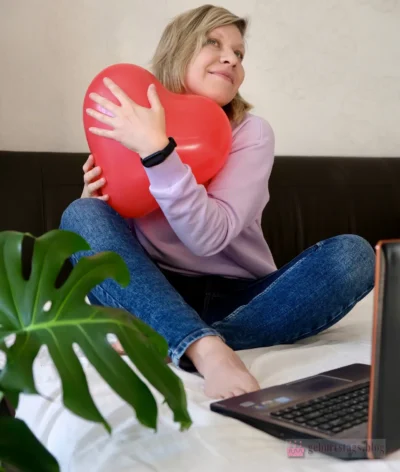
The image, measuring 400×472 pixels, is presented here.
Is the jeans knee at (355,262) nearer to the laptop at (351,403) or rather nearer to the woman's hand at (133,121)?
the laptop at (351,403)

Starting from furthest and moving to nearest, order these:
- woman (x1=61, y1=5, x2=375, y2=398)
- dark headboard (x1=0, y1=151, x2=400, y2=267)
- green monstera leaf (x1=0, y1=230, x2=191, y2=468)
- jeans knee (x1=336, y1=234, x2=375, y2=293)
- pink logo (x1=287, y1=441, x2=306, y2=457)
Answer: dark headboard (x1=0, y1=151, x2=400, y2=267), jeans knee (x1=336, y1=234, x2=375, y2=293), woman (x1=61, y1=5, x2=375, y2=398), pink logo (x1=287, y1=441, x2=306, y2=457), green monstera leaf (x1=0, y1=230, x2=191, y2=468)

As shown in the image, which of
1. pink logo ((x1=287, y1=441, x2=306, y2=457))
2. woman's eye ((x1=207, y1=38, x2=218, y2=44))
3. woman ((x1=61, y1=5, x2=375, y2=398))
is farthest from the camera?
woman's eye ((x1=207, y1=38, x2=218, y2=44))

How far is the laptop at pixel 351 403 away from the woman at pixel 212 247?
0.09 metres

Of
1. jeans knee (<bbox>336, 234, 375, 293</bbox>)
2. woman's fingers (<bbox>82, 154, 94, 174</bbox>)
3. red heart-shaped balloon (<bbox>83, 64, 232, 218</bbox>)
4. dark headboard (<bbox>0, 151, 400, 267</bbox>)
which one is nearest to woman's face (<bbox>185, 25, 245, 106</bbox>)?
red heart-shaped balloon (<bbox>83, 64, 232, 218</bbox>)

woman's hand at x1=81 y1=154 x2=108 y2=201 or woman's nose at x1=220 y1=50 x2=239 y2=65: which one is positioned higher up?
woman's nose at x1=220 y1=50 x2=239 y2=65

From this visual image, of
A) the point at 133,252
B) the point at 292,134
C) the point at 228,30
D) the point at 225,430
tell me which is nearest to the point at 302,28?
the point at 292,134

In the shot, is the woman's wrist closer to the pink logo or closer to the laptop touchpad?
the laptop touchpad

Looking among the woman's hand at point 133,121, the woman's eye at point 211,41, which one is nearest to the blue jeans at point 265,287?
the woman's hand at point 133,121

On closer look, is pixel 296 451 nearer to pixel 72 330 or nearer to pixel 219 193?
pixel 72 330

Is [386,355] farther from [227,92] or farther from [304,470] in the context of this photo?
[227,92]

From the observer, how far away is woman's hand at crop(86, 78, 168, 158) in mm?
1022

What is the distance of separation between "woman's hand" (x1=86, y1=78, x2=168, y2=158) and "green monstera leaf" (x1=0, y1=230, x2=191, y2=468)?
0.43 m

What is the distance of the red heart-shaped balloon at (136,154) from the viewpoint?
1.14 meters

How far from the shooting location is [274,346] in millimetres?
1187
